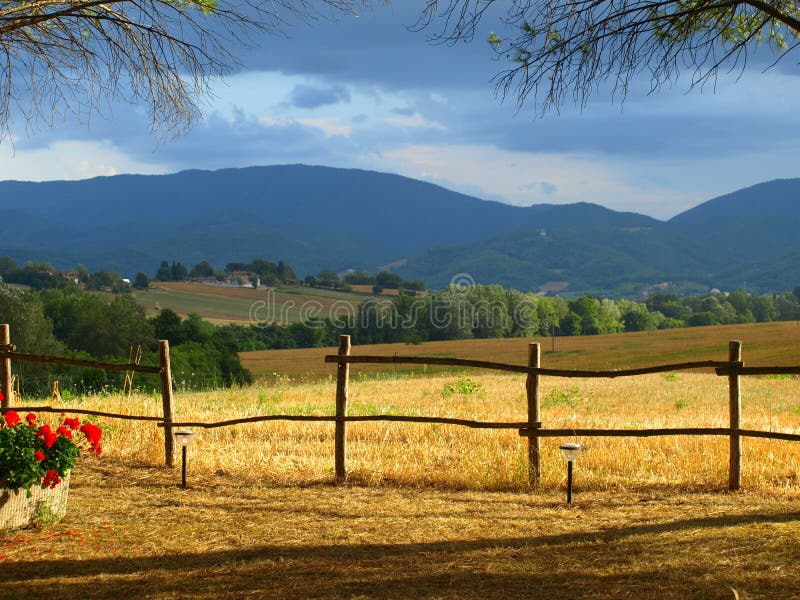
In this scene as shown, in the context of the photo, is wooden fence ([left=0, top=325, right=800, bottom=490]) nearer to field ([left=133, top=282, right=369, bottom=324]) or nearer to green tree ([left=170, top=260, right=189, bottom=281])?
field ([left=133, top=282, right=369, bottom=324])

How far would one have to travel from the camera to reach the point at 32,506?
6.79 metres

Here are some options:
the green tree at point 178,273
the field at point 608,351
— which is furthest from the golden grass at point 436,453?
the green tree at point 178,273

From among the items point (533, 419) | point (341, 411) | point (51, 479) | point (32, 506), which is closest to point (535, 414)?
point (533, 419)

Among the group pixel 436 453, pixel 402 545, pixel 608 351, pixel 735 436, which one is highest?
pixel 735 436

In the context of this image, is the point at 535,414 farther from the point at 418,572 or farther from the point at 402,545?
the point at 418,572

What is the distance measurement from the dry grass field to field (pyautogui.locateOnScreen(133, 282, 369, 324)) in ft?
246

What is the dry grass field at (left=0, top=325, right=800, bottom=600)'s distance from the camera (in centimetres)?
546

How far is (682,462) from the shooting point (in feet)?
30.6

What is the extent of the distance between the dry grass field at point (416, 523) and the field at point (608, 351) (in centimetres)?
3092

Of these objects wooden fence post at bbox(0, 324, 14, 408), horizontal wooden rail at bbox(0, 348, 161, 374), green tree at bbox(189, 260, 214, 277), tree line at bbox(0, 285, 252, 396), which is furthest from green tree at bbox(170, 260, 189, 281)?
horizontal wooden rail at bbox(0, 348, 161, 374)

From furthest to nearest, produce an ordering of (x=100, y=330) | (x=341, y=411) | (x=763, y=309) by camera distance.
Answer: (x=763, y=309), (x=100, y=330), (x=341, y=411)

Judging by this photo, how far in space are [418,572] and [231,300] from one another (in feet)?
317

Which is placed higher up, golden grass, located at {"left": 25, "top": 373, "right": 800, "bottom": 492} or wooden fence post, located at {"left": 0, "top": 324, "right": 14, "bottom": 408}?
wooden fence post, located at {"left": 0, "top": 324, "right": 14, "bottom": 408}

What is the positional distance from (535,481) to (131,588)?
4356 millimetres
